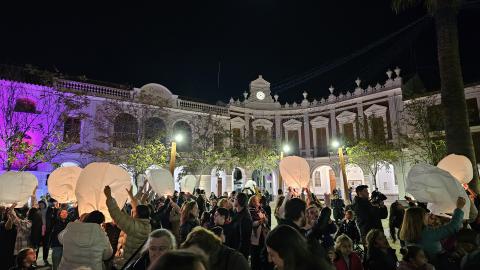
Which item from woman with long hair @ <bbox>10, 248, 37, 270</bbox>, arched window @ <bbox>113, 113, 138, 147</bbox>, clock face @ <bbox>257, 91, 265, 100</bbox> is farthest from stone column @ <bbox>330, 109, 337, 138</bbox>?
woman with long hair @ <bbox>10, 248, 37, 270</bbox>

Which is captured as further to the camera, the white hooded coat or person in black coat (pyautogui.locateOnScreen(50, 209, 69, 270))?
person in black coat (pyautogui.locateOnScreen(50, 209, 69, 270))

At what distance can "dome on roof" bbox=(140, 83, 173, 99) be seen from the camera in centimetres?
2558

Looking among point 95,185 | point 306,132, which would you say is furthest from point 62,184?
point 306,132

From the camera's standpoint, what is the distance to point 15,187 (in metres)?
6.21

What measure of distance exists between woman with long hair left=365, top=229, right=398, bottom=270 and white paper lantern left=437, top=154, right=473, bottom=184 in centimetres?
404

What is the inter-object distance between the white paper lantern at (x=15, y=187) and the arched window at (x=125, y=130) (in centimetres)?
1717

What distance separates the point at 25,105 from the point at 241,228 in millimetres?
20726

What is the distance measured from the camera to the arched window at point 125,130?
919 inches

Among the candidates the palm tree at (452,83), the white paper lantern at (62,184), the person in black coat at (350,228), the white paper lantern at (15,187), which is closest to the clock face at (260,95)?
the palm tree at (452,83)

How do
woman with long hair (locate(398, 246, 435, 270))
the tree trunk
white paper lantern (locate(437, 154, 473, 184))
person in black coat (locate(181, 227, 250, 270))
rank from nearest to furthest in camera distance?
person in black coat (locate(181, 227, 250, 270)) < woman with long hair (locate(398, 246, 435, 270)) < white paper lantern (locate(437, 154, 473, 184)) < the tree trunk

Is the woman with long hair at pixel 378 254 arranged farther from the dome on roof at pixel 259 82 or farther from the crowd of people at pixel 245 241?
the dome on roof at pixel 259 82

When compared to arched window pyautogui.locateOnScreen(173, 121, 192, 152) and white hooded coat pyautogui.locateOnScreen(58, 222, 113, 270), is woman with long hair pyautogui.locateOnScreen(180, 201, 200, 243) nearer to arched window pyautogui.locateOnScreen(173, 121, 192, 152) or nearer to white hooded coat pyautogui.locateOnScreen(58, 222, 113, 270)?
white hooded coat pyautogui.locateOnScreen(58, 222, 113, 270)

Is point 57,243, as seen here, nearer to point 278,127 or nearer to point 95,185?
point 95,185

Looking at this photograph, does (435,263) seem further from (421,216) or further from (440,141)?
(440,141)
